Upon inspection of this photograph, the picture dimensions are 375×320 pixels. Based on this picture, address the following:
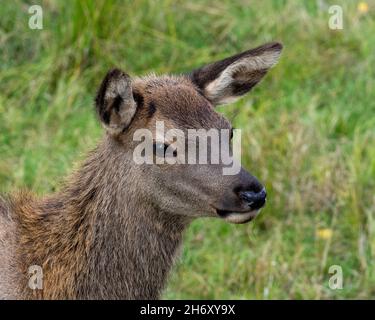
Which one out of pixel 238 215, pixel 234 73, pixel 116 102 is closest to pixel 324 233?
pixel 234 73

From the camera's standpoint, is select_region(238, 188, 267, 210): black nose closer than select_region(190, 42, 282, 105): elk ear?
Yes

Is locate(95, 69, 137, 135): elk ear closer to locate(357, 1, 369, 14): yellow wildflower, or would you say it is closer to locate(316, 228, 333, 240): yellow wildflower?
locate(316, 228, 333, 240): yellow wildflower

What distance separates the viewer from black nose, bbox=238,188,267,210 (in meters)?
5.91

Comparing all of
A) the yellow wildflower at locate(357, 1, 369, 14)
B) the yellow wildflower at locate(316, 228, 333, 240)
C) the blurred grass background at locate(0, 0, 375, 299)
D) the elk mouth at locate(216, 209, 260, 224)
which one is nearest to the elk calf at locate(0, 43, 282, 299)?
the elk mouth at locate(216, 209, 260, 224)

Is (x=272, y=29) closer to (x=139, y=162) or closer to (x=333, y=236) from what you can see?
(x=333, y=236)

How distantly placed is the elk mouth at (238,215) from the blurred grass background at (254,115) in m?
1.82

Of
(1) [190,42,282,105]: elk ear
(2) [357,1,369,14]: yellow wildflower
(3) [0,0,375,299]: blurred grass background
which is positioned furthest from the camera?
(2) [357,1,369,14]: yellow wildflower

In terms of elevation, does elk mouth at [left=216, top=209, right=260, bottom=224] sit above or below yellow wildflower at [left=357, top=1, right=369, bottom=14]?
below

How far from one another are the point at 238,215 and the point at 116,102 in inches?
34.5

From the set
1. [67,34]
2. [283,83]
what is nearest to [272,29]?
[283,83]

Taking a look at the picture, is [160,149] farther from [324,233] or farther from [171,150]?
[324,233]

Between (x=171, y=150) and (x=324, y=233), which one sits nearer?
(x=171, y=150)

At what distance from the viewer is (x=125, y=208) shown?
20.5 ft

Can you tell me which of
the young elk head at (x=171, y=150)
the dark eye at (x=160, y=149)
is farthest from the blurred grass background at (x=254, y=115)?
the dark eye at (x=160, y=149)
